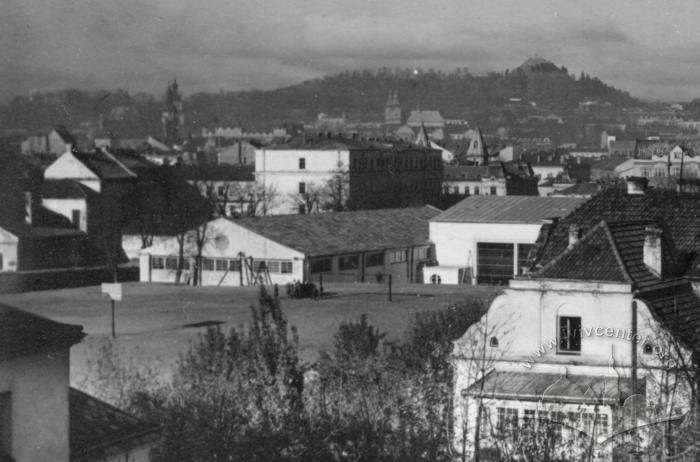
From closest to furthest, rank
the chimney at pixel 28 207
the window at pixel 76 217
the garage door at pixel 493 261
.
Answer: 1. the chimney at pixel 28 207
2. the window at pixel 76 217
3. the garage door at pixel 493 261

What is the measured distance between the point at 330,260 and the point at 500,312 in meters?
5.74

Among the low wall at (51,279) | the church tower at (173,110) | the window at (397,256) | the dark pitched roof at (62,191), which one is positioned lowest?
the window at (397,256)

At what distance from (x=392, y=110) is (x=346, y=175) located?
7.72 metres

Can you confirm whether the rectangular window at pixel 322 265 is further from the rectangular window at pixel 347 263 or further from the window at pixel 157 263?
the window at pixel 157 263

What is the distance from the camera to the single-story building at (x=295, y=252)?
10305mm

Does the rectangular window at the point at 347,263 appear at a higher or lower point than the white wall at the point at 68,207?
lower

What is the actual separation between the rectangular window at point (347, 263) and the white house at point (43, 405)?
6758 mm

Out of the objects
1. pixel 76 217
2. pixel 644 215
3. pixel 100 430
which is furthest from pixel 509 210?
pixel 100 430

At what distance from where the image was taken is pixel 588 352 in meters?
5.25

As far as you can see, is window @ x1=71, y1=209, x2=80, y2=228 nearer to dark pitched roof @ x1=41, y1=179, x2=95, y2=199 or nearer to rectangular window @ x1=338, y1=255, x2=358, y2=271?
dark pitched roof @ x1=41, y1=179, x2=95, y2=199

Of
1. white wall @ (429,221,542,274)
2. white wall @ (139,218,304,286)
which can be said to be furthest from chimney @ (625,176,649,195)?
white wall @ (139,218,304,286)

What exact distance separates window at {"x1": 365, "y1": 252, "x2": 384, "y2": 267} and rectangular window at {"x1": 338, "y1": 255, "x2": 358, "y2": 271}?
0.88 ft

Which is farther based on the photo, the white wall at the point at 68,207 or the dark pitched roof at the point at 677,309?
the white wall at the point at 68,207

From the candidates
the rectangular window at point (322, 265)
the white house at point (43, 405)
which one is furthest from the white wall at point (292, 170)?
the white house at point (43, 405)
